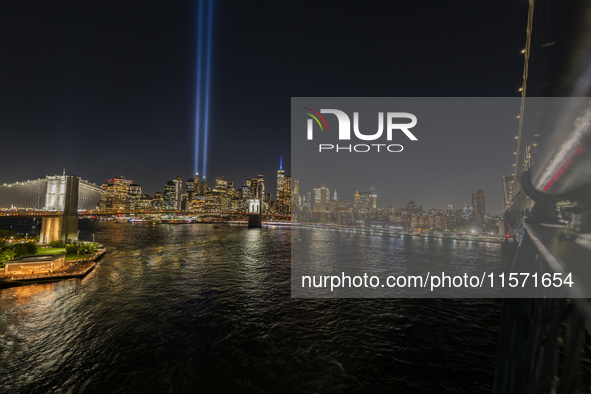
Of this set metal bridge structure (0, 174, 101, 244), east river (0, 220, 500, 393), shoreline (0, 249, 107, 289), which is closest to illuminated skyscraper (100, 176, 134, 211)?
metal bridge structure (0, 174, 101, 244)

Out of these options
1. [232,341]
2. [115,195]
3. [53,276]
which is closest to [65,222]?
[53,276]

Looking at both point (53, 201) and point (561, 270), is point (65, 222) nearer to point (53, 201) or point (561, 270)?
point (53, 201)

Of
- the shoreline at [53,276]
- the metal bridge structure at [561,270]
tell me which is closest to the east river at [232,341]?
the shoreline at [53,276]

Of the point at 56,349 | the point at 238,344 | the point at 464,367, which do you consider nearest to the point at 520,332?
the point at 464,367

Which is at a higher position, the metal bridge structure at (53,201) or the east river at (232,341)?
the metal bridge structure at (53,201)

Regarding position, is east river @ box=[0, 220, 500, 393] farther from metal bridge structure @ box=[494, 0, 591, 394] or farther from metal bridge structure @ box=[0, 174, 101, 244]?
metal bridge structure @ box=[0, 174, 101, 244]

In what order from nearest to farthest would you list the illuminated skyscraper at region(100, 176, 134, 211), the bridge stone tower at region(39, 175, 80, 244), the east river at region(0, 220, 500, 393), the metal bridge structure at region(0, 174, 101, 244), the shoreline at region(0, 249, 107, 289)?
the east river at region(0, 220, 500, 393), the shoreline at region(0, 249, 107, 289), the bridge stone tower at region(39, 175, 80, 244), the metal bridge structure at region(0, 174, 101, 244), the illuminated skyscraper at region(100, 176, 134, 211)

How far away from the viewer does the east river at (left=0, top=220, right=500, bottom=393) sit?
9789 millimetres

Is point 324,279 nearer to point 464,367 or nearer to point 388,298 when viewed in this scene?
point 388,298

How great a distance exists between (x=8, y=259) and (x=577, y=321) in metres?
36.5

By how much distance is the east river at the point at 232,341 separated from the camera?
9.79 meters

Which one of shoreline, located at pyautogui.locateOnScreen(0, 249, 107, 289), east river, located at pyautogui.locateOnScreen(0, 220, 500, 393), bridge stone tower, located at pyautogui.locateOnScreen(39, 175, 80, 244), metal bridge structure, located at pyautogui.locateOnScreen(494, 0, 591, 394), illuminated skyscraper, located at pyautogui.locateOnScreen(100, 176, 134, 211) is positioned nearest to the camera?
metal bridge structure, located at pyautogui.locateOnScreen(494, 0, 591, 394)

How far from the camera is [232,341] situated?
12.4m

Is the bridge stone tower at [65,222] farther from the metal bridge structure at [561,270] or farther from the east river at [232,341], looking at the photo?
the metal bridge structure at [561,270]
